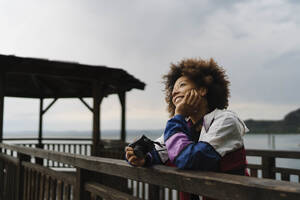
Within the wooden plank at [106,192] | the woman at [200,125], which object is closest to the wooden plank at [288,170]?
the woman at [200,125]

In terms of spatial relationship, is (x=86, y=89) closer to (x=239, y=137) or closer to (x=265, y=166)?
(x=265, y=166)

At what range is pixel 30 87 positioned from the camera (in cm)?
991

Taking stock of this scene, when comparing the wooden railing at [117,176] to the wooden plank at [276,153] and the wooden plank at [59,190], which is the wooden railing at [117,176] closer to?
the wooden plank at [59,190]

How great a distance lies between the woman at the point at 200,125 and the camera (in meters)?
1.13

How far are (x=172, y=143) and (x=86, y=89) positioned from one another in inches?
→ 351

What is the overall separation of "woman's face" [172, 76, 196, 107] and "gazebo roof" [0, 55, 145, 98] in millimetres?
5172

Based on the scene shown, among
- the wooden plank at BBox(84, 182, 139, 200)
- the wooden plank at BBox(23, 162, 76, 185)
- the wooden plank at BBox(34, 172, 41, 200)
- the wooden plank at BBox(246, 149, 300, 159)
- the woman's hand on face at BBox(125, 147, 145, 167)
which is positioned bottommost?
the wooden plank at BBox(34, 172, 41, 200)

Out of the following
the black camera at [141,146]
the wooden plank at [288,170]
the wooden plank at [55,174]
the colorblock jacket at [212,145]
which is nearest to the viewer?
the colorblock jacket at [212,145]

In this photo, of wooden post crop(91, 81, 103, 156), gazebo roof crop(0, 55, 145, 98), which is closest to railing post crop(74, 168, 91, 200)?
gazebo roof crop(0, 55, 145, 98)

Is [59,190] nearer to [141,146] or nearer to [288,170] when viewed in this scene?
[141,146]

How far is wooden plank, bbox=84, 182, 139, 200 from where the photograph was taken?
148 centimetres

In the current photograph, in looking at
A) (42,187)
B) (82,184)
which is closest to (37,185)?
(42,187)

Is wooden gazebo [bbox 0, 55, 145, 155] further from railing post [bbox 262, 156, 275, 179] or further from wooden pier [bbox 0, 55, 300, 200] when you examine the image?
railing post [bbox 262, 156, 275, 179]

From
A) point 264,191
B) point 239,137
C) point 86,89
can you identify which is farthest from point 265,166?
point 86,89
